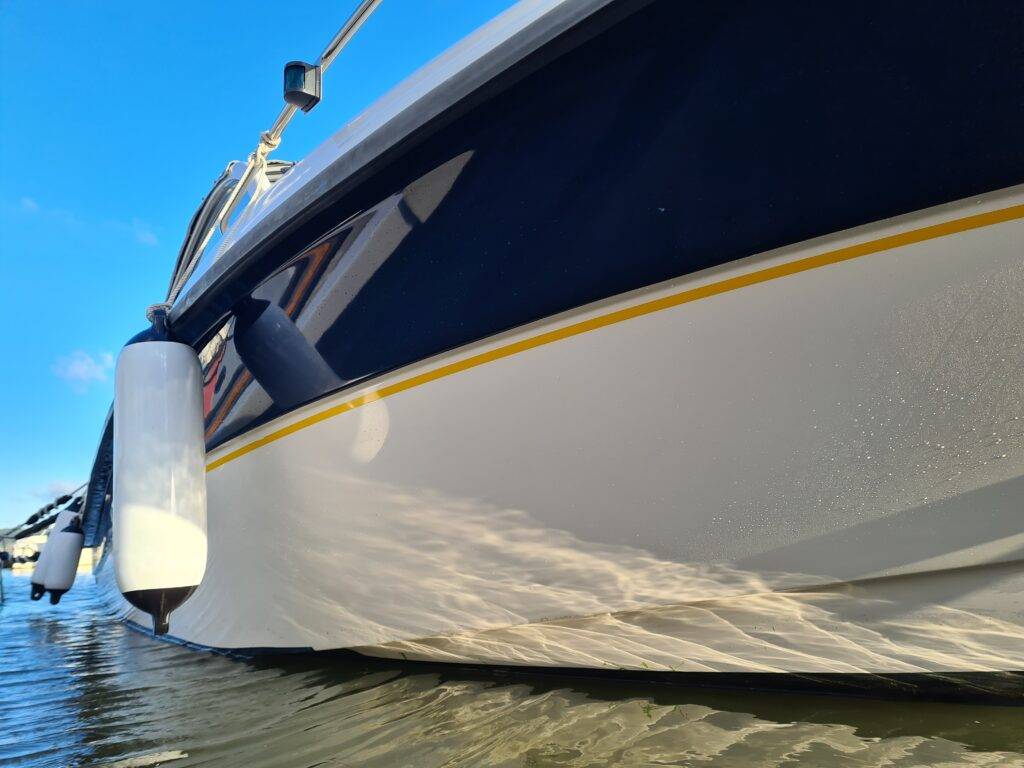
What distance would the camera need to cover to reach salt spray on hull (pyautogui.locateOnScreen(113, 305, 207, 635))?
189 centimetres

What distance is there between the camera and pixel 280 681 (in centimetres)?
242

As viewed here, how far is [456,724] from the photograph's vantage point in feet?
5.72

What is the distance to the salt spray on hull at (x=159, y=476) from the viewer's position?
1.89m

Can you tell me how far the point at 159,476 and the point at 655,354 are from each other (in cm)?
142

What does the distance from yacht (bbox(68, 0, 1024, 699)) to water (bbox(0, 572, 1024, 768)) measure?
0.34 ft

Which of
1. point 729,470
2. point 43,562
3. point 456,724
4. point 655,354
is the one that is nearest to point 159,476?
point 456,724

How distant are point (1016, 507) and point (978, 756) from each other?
0.50 meters

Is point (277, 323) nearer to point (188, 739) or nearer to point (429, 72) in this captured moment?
point (429, 72)

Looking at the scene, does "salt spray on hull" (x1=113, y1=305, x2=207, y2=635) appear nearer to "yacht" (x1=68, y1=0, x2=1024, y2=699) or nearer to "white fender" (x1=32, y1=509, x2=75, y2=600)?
"yacht" (x1=68, y1=0, x2=1024, y2=699)

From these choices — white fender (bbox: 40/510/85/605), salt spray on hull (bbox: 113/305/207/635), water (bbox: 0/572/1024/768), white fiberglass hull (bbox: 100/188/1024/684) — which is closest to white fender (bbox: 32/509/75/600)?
white fender (bbox: 40/510/85/605)

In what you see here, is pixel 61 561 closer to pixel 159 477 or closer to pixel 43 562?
pixel 43 562

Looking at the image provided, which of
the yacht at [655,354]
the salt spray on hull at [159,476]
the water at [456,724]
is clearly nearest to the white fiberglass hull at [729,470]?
the yacht at [655,354]

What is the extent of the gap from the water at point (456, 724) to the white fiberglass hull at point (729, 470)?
122 millimetres

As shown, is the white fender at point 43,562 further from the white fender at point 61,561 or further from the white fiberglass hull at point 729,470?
the white fiberglass hull at point 729,470
